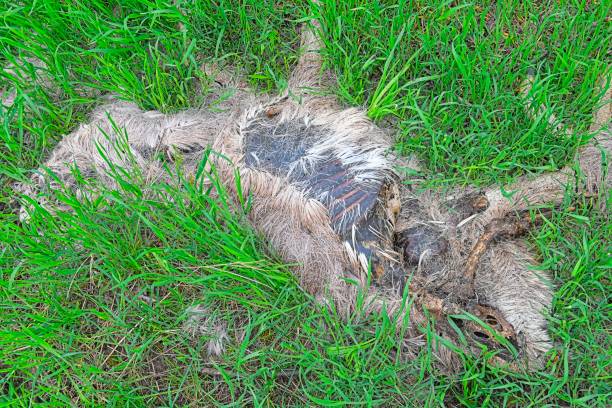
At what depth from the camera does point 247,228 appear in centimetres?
233

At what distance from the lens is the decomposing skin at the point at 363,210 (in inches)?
85.2

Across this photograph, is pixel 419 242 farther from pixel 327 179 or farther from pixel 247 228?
pixel 247 228

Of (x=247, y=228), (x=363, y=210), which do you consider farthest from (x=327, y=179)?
(x=247, y=228)

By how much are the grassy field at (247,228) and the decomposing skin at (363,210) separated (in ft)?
0.30

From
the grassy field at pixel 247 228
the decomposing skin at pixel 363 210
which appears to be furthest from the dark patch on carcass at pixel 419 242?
the grassy field at pixel 247 228

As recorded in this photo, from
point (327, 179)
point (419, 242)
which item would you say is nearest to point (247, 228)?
point (327, 179)

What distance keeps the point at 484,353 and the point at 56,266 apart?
1982mm

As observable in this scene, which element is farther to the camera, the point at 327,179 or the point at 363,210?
the point at 327,179

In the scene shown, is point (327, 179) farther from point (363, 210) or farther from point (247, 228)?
point (247, 228)

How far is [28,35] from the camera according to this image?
8.82 feet

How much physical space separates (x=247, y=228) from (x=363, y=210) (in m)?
0.55

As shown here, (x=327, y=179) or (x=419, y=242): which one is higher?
(x=327, y=179)

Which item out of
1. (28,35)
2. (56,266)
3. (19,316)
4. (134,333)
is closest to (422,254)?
(134,333)

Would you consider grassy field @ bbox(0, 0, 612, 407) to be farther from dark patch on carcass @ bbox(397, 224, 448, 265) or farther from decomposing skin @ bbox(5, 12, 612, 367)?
dark patch on carcass @ bbox(397, 224, 448, 265)
